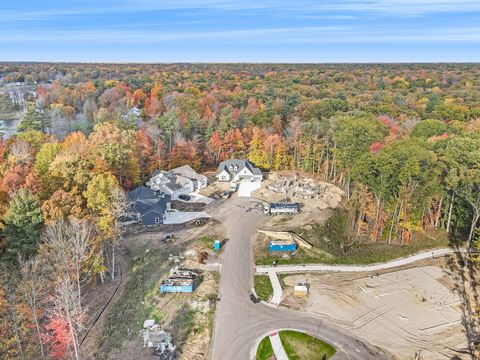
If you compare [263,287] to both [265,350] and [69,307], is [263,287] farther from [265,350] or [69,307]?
[69,307]

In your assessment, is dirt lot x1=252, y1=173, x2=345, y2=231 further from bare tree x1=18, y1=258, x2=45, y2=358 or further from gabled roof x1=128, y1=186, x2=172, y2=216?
bare tree x1=18, y1=258, x2=45, y2=358

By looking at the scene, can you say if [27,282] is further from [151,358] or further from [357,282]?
[357,282]

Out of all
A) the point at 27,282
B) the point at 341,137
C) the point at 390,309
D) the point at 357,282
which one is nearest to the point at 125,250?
the point at 27,282

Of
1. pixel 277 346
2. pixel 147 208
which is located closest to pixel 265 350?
pixel 277 346

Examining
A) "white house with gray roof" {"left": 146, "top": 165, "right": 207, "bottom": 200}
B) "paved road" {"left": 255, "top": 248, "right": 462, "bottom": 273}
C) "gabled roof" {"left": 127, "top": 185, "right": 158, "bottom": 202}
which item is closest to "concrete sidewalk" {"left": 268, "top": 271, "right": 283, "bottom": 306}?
"paved road" {"left": 255, "top": 248, "right": 462, "bottom": 273}

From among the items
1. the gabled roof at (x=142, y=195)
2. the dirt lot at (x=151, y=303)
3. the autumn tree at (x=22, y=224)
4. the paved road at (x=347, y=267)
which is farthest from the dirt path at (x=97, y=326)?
the gabled roof at (x=142, y=195)

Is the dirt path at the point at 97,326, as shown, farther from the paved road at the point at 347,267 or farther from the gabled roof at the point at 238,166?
the gabled roof at the point at 238,166
